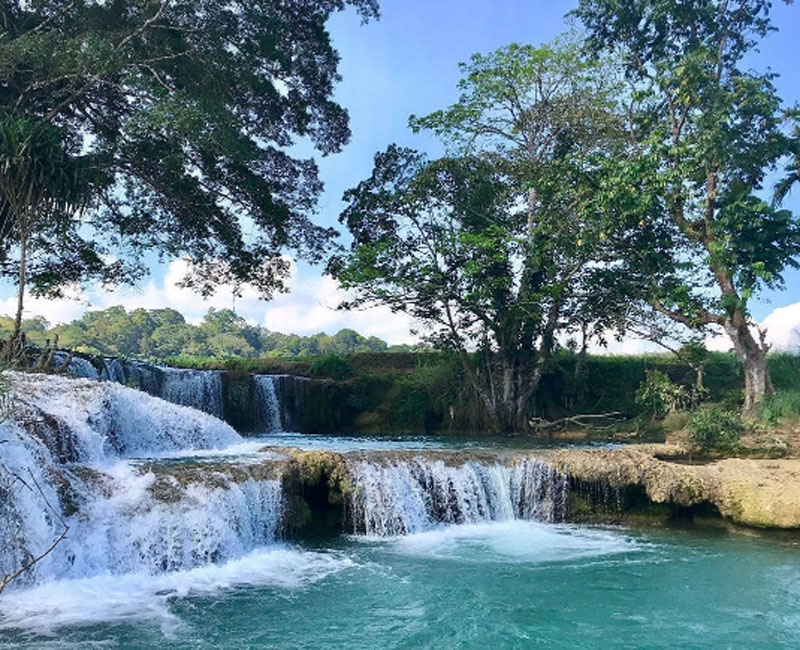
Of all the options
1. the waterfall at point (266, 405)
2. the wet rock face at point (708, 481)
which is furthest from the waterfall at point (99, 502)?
the waterfall at point (266, 405)

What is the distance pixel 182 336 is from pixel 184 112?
4822cm

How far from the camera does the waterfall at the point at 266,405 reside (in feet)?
62.7

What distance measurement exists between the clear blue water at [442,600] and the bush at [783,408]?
4.98m

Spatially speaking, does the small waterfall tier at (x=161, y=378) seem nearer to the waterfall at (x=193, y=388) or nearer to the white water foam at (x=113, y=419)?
the waterfall at (x=193, y=388)

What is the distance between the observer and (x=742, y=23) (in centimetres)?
1560

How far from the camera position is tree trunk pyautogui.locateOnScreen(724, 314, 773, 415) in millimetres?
14641

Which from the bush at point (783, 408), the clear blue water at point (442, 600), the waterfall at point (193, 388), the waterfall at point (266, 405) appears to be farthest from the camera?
the waterfall at point (266, 405)

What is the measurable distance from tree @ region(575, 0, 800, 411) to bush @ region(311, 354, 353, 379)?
10.7m

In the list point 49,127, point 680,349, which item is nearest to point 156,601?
point 49,127

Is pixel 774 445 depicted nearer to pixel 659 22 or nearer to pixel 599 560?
pixel 599 560

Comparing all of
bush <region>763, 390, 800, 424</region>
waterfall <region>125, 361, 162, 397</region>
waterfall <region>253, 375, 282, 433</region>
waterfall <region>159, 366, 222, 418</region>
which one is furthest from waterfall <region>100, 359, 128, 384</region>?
bush <region>763, 390, 800, 424</region>

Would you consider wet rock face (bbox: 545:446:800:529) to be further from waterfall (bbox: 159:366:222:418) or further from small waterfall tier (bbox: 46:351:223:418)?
waterfall (bbox: 159:366:222:418)

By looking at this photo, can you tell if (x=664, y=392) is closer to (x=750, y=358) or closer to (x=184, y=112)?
(x=750, y=358)

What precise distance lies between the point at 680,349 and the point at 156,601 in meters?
15.6
